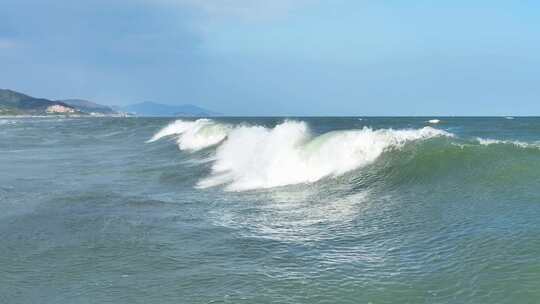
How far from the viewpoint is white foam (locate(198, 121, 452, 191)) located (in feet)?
59.7

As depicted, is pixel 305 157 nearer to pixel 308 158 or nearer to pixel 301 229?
pixel 308 158

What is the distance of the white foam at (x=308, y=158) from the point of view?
18188 mm

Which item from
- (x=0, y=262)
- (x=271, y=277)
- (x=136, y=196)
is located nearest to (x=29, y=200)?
(x=136, y=196)

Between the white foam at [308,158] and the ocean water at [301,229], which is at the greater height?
the white foam at [308,158]

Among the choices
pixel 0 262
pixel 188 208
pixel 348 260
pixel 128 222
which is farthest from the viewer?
pixel 188 208

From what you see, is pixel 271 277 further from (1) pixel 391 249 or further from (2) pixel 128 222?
(2) pixel 128 222

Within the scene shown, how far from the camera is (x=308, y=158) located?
19.9 metres

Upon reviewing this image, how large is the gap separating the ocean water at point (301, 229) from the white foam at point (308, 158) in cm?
8

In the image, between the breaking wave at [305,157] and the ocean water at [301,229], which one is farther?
the breaking wave at [305,157]

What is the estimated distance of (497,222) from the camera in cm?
1055

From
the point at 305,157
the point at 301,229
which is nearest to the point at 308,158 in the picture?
the point at 305,157

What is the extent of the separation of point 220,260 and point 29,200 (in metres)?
9.44

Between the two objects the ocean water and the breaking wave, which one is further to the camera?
the breaking wave

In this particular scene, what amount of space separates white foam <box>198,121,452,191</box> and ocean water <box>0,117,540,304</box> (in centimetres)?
8
